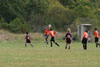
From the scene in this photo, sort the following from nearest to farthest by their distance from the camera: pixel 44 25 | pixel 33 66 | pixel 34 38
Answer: pixel 33 66 → pixel 34 38 → pixel 44 25

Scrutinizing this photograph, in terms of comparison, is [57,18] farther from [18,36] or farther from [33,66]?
[33,66]

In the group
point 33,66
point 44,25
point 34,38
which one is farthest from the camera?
point 44,25

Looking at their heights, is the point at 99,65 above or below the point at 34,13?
below

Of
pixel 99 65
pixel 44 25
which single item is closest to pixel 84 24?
pixel 44 25

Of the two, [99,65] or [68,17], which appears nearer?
[99,65]

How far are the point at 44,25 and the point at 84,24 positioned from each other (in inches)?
473

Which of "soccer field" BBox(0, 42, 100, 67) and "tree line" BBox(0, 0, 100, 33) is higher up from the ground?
"tree line" BBox(0, 0, 100, 33)

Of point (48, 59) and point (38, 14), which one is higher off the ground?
point (38, 14)

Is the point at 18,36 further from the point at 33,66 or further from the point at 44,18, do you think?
the point at 33,66

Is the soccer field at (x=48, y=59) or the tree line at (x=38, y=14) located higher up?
the tree line at (x=38, y=14)

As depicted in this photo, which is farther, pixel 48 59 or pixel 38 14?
pixel 38 14

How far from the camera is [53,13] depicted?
249 ft

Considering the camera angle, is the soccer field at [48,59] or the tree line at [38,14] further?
the tree line at [38,14]

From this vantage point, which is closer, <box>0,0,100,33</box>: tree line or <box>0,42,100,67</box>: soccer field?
<box>0,42,100,67</box>: soccer field
